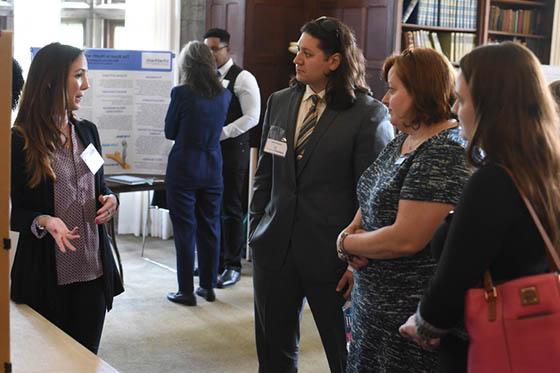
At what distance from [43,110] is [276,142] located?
2.59ft

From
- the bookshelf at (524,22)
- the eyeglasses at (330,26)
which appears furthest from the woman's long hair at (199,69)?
the bookshelf at (524,22)

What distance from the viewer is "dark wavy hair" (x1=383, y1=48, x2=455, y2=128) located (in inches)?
81.6

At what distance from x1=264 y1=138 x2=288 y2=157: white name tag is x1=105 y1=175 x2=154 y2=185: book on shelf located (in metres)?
2.15

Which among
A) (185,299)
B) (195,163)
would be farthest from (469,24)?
(185,299)

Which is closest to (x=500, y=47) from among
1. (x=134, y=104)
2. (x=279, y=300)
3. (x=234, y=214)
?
(x=279, y=300)

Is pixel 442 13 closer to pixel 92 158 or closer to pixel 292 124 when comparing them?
pixel 292 124

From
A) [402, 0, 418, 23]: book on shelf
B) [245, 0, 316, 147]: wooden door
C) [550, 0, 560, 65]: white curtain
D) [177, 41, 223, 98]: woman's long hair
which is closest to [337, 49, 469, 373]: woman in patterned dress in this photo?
[177, 41, 223, 98]: woman's long hair

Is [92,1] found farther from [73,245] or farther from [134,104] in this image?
[73,245]

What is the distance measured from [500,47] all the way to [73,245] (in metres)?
1.55

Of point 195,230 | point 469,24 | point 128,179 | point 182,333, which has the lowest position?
point 182,333

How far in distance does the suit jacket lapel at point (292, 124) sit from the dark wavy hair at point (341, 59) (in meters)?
0.13

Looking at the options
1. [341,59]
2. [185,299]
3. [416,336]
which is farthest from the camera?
[185,299]

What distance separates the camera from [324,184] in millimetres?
2721

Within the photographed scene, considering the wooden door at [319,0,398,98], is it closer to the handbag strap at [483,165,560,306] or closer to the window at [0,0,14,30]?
the window at [0,0,14,30]
